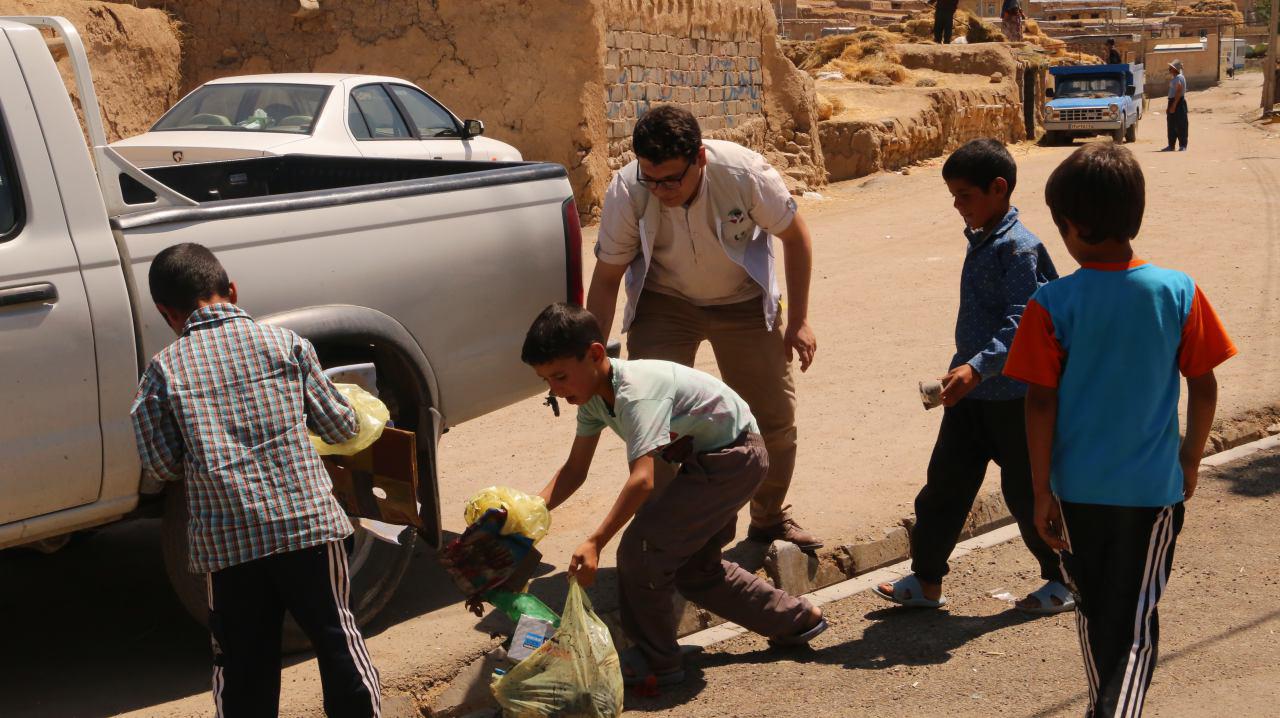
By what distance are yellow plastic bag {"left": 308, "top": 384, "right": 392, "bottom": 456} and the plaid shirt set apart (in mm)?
242

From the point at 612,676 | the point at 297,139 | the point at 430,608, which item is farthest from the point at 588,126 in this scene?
the point at 612,676

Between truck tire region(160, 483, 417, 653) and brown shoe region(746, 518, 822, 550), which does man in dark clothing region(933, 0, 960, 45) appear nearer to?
brown shoe region(746, 518, 822, 550)

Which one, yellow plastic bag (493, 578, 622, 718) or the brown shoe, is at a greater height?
yellow plastic bag (493, 578, 622, 718)

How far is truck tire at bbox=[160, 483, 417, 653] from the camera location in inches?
164

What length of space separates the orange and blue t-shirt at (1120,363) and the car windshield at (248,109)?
8.97 m

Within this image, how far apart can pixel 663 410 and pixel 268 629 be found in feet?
4.14

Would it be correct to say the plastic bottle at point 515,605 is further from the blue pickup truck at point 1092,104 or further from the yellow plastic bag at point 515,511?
the blue pickup truck at point 1092,104

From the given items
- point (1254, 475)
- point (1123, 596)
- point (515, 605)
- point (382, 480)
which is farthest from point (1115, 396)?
point (1254, 475)

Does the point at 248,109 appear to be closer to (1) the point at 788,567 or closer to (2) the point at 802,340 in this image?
(2) the point at 802,340

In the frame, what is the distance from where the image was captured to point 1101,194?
3.15m

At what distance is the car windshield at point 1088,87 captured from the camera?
3127 centimetres

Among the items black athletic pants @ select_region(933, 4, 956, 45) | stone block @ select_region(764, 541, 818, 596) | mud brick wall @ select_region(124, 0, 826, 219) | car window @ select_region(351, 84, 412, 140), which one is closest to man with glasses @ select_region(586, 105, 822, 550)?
stone block @ select_region(764, 541, 818, 596)

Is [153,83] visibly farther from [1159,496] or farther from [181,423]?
[1159,496]

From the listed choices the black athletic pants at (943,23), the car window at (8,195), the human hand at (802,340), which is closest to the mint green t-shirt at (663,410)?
the human hand at (802,340)
